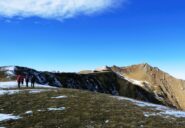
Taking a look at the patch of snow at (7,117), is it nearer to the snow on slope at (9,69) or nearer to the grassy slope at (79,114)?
the grassy slope at (79,114)

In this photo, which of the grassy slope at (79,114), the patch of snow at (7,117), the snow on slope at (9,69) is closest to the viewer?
the grassy slope at (79,114)

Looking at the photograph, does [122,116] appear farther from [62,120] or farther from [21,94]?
[21,94]

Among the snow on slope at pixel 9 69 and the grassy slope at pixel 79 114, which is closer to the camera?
the grassy slope at pixel 79 114

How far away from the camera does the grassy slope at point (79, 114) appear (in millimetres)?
31047

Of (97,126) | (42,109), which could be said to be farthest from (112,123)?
(42,109)

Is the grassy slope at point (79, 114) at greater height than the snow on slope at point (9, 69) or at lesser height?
lesser

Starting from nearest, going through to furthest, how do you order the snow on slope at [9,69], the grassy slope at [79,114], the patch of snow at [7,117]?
the grassy slope at [79,114] → the patch of snow at [7,117] → the snow on slope at [9,69]

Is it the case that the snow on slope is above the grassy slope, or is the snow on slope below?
above

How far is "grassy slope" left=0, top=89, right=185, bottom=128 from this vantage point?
102 feet

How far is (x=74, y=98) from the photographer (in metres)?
45.1

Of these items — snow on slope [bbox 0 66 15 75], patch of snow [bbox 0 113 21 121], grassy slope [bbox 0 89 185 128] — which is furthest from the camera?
snow on slope [bbox 0 66 15 75]

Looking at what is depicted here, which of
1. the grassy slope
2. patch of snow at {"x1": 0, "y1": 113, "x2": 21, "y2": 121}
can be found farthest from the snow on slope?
patch of snow at {"x1": 0, "y1": 113, "x2": 21, "y2": 121}

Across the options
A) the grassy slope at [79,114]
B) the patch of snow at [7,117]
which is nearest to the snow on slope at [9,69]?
the grassy slope at [79,114]

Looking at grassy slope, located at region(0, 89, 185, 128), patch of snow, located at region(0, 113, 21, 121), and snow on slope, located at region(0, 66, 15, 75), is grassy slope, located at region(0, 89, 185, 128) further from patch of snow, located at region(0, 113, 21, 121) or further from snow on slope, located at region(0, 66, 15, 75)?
snow on slope, located at region(0, 66, 15, 75)
